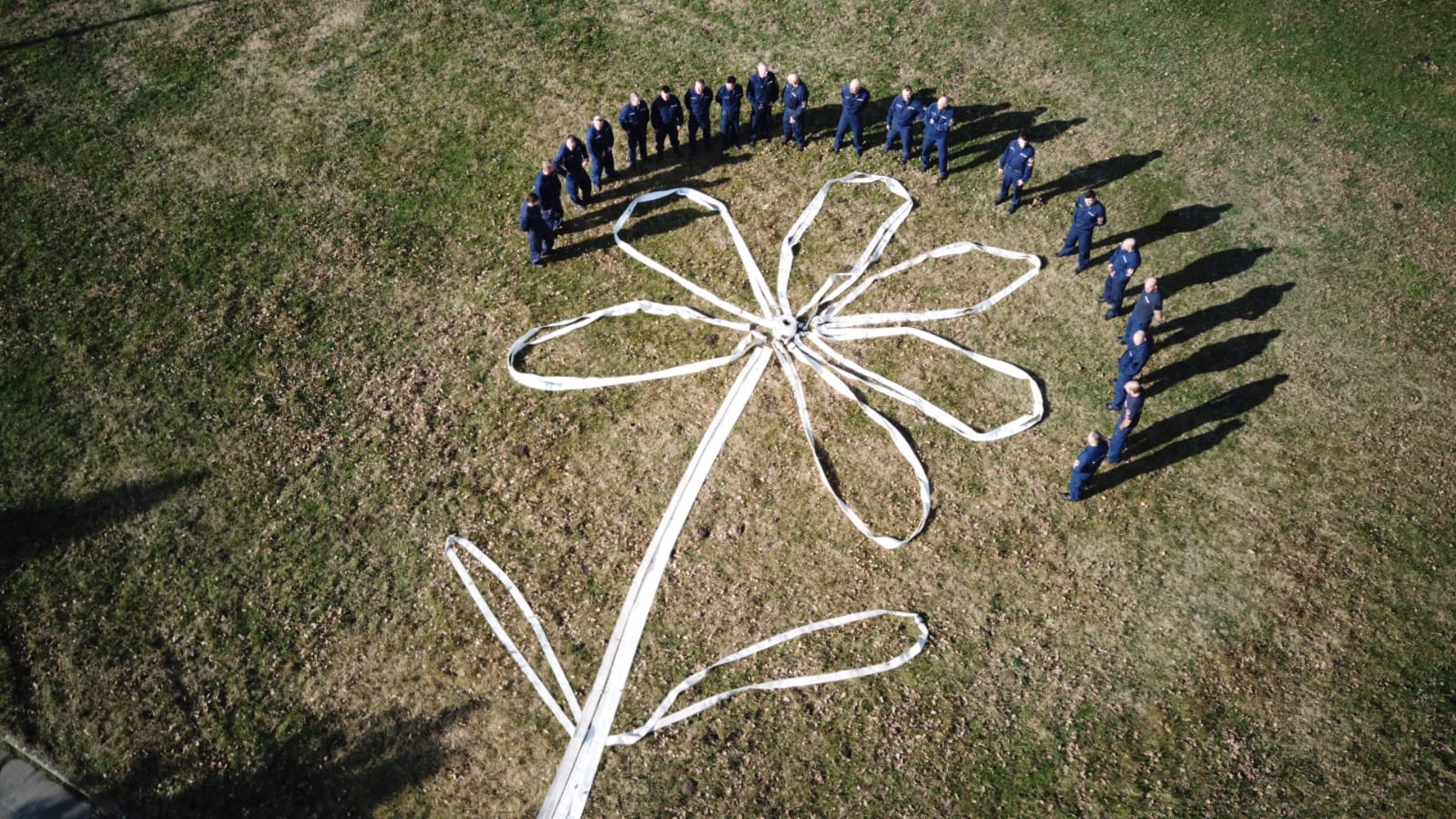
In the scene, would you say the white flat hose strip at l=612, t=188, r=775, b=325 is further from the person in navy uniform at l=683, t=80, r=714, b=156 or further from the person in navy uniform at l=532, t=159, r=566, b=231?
the person in navy uniform at l=683, t=80, r=714, b=156

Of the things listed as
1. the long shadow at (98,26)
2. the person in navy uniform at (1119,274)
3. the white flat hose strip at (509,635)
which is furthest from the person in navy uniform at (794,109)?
the long shadow at (98,26)

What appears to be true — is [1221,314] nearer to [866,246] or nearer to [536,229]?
[866,246]

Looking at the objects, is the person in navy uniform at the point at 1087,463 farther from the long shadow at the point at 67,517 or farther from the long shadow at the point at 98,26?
the long shadow at the point at 98,26

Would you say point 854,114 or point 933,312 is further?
point 854,114

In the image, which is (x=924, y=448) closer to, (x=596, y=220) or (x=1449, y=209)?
(x=596, y=220)

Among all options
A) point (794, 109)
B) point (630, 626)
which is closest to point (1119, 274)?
point (794, 109)

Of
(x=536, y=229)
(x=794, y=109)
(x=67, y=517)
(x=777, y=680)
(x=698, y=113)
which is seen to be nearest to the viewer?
(x=777, y=680)

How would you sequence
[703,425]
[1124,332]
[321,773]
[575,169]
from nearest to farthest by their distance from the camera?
1. [321,773]
2. [703,425]
3. [1124,332]
4. [575,169]
